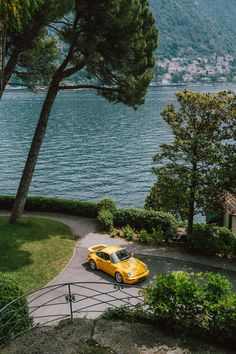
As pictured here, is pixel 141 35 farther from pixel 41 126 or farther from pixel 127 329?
pixel 127 329

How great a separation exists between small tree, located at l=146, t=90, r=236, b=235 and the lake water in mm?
29502

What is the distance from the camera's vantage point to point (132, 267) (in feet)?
69.0

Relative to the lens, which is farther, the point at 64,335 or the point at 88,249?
the point at 88,249

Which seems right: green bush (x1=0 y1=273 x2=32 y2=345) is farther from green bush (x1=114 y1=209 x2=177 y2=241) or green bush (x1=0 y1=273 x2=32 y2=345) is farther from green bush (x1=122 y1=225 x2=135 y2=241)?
green bush (x1=114 y1=209 x2=177 y2=241)

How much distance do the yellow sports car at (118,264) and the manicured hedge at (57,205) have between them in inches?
334

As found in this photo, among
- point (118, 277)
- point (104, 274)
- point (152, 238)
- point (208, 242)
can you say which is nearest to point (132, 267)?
point (118, 277)

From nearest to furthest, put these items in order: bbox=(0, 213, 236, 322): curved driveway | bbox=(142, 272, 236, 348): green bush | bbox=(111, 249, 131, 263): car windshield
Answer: bbox=(142, 272, 236, 348): green bush → bbox=(0, 213, 236, 322): curved driveway → bbox=(111, 249, 131, 263): car windshield

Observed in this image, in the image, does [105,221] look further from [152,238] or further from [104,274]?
[104,274]

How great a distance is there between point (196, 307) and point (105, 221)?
61.9ft

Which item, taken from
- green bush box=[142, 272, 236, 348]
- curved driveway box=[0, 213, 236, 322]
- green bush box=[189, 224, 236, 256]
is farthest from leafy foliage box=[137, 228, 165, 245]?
green bush box=[142, 272, 236, 348]

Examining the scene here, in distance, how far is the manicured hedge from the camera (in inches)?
1225

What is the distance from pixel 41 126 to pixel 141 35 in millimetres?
8600

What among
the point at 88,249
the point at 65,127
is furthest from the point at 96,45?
the point at 65,127

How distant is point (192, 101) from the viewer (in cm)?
2453
